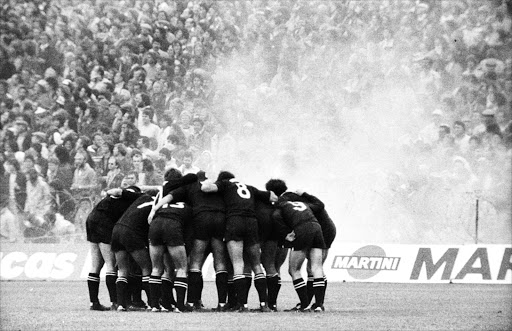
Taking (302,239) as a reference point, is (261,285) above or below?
below

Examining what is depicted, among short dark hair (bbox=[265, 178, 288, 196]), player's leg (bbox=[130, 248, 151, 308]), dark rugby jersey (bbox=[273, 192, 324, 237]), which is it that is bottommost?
player's leg (bbox=[130, 248, 151, 308])

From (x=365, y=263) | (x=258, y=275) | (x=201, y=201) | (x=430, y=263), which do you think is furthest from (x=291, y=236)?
(x=430, y=263)

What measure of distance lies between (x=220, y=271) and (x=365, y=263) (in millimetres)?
8806

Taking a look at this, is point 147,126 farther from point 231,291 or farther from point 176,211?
point 176,211

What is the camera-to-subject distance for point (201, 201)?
1245cm

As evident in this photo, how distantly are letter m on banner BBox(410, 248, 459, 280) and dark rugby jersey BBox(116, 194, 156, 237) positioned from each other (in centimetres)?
931

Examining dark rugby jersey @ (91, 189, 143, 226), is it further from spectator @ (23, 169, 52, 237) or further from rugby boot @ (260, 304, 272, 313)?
spectator @ (23, 169, 52, 237)

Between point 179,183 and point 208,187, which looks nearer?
point 208,187

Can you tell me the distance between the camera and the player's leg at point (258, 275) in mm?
12367

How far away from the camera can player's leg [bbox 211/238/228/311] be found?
12492mm

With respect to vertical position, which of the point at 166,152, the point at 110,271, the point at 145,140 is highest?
the point at 145,140

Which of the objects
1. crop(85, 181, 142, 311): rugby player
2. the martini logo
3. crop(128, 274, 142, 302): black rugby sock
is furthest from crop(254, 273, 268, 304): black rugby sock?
the martini logo

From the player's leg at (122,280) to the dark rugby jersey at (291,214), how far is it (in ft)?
6.81

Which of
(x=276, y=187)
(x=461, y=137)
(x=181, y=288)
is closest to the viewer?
(x=181, y=288)
